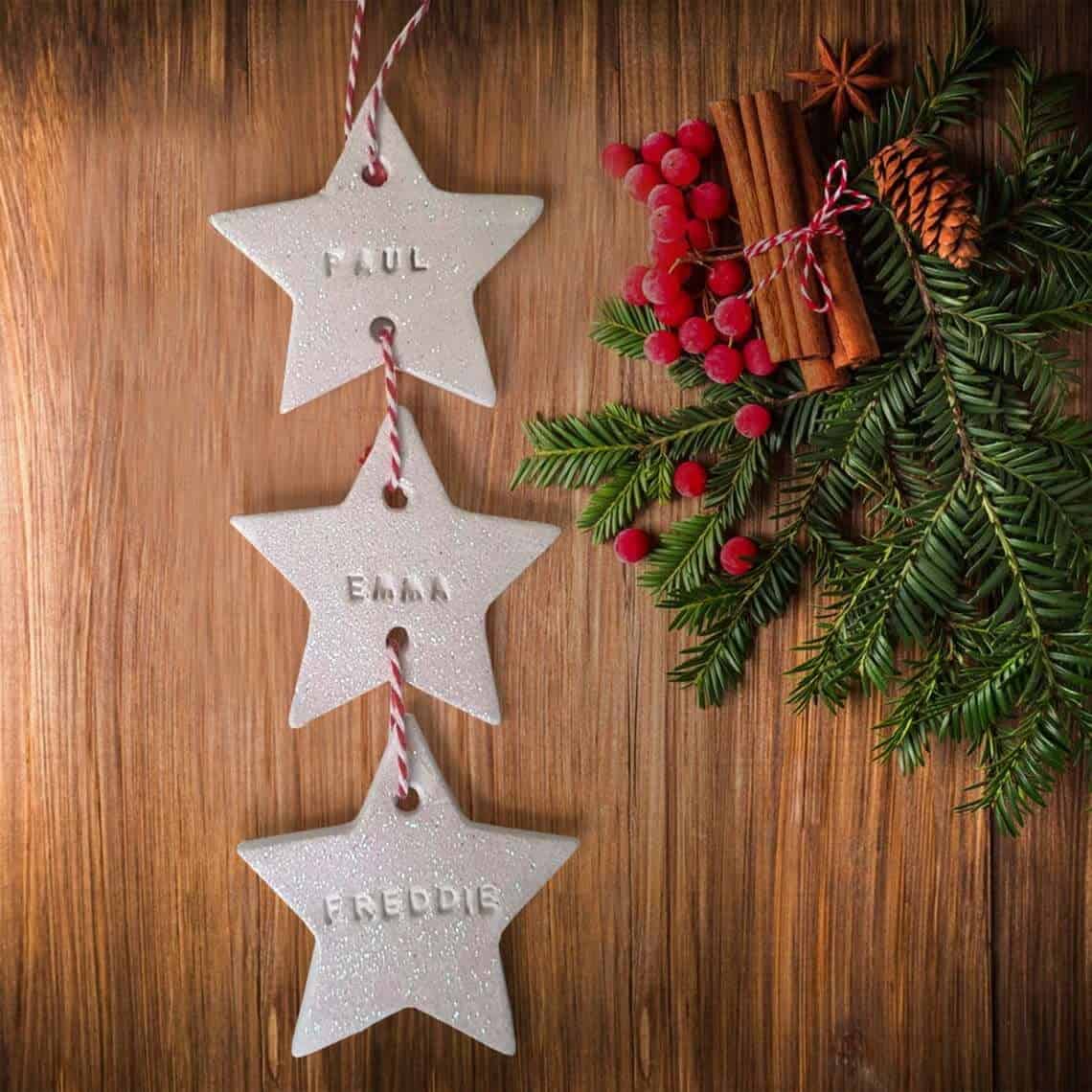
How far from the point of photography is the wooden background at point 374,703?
0.95 m

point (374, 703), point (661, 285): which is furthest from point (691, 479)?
point (374, 703)

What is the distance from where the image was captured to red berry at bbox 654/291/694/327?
2.94ft

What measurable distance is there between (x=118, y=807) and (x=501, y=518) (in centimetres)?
50

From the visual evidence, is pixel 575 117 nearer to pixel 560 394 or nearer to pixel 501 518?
pixel 560 394

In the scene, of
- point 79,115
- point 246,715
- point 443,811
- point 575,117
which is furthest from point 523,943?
point 79,115

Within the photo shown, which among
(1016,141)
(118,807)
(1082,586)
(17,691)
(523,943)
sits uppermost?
(1016,141)

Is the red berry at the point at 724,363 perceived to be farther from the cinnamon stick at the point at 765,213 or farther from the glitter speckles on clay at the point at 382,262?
the glitter speckles on clay at the point at 382,262

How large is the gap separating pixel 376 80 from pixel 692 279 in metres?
0.37

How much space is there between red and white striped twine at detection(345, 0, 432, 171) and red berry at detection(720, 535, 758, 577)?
20.3 inches

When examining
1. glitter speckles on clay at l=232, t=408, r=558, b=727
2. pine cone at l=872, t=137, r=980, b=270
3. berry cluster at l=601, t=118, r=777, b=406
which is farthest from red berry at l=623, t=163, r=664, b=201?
glitter speckles on clay at l=232, t=408, r=558, b=727

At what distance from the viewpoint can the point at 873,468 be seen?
2.96ft

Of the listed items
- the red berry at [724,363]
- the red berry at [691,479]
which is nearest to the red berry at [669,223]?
the red berry at [724,363]

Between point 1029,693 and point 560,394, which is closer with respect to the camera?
point 1029,693

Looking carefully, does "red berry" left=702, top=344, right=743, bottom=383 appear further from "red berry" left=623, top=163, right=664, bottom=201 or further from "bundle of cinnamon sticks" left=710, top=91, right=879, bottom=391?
"red berry" left=623, top=163, right=664, bottom=201
